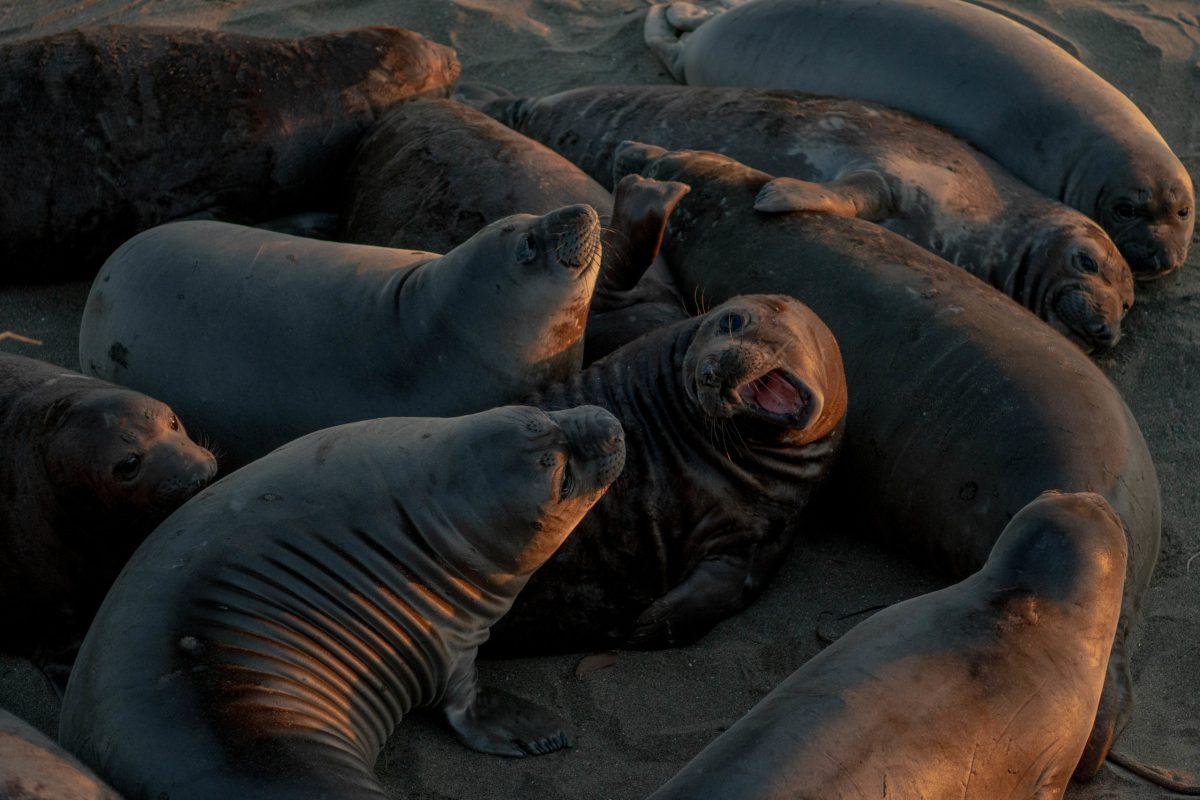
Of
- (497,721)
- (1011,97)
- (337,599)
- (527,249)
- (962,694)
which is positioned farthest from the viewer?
(1011,97)

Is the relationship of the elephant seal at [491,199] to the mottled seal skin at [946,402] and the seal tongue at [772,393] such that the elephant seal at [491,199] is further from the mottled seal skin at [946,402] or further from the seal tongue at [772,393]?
the seal tongue at [772,393]

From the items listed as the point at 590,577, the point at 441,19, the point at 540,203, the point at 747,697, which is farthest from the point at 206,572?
the point at 441,19

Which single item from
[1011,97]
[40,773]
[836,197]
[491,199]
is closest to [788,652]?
[836,197]

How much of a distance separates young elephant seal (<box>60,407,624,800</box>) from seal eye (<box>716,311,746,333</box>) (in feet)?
2.33

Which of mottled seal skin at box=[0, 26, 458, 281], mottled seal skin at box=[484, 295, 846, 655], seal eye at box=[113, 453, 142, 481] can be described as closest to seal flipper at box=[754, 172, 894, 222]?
mottled seal skin at box=[484, 295, 846, 655]

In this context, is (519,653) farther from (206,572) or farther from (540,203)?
(540,203)

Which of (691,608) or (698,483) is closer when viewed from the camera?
(691,608)

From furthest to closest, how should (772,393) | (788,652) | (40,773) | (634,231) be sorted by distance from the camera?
(634,231), (772,393), (788,652), (40,773)

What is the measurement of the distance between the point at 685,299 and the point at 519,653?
1.75 metres

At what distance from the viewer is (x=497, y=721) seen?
157 inches

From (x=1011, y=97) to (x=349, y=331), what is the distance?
3327mm

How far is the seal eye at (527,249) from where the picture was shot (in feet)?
15.2

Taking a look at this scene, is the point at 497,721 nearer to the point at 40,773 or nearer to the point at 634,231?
the point at 40,773

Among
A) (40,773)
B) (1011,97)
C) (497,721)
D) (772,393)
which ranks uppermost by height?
(1011,97)
